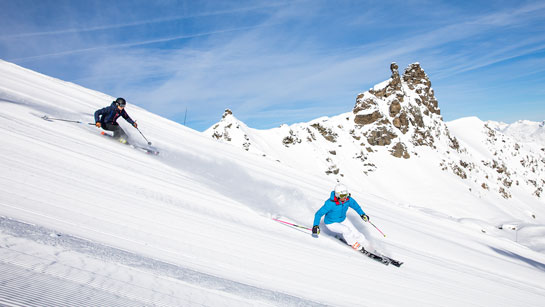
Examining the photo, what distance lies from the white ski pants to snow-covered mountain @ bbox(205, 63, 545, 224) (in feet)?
128

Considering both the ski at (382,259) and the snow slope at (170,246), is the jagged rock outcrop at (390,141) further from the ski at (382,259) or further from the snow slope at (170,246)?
the ski at (382,259)

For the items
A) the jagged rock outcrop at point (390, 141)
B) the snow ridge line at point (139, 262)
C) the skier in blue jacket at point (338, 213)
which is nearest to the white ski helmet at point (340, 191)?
the skier in blue jacket at point (338, 213)

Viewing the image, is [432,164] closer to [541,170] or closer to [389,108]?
[389,108]

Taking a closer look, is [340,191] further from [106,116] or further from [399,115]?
[399,115]

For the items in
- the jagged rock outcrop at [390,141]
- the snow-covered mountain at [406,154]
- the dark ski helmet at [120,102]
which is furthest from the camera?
the jagged rock outcrop at [390,141]

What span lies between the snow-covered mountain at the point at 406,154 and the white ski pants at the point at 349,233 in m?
39.0

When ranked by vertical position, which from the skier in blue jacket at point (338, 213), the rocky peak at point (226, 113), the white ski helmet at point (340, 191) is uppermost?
the rocky peak at point (226, 113)

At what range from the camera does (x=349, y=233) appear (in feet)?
19.6

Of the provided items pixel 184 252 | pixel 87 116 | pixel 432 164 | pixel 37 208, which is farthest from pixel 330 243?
pixel 432 164

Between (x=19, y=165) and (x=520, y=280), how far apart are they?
1113 cm

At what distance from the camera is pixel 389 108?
252ft

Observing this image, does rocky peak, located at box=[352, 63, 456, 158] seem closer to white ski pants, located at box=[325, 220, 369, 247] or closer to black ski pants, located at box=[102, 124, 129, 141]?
black ski pants, located at box=[102, 124, 129, 141]

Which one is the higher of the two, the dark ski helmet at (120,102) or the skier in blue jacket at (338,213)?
the dark ski helmet at (120,102)

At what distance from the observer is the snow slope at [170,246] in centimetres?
202
